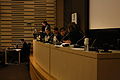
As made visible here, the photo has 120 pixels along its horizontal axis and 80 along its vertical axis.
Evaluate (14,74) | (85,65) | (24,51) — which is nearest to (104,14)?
(85,65)

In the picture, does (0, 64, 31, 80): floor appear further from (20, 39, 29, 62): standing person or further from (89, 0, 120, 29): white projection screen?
(89, 0, 120, 29): white projection screen

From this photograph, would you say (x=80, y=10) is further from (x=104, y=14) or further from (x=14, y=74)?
(x=14, y=74)

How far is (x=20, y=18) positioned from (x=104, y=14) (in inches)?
268

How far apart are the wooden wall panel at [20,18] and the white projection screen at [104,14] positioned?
5.24 metres

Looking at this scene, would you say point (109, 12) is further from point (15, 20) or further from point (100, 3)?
point (15, 20)

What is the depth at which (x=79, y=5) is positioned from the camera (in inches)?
302

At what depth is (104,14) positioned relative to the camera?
17.6ft

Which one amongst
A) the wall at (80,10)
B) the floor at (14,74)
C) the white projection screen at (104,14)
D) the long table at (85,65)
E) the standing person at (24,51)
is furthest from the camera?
the standing person at (24,51)

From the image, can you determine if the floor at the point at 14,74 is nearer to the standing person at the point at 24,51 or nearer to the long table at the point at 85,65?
the standing person at the point at 24,51

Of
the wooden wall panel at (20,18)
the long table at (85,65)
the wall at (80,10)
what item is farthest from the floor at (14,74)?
the long table at (85,65)

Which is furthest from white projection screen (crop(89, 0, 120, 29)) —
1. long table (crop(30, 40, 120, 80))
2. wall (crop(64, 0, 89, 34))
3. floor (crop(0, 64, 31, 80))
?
floor (crop(0, 64, 31, 80))

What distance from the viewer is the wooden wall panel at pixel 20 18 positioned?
444 inches

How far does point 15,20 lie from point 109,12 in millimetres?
7184

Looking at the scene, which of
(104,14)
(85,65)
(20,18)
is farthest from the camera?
(20,18)
